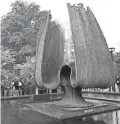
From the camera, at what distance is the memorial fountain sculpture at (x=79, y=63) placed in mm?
7922

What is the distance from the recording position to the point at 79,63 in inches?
311

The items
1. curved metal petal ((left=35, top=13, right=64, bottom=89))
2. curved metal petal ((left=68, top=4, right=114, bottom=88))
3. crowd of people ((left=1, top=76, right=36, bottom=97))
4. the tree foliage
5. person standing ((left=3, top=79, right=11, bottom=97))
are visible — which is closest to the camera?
curved metal petal ((left=68, top=4, right=114, bottom=88))

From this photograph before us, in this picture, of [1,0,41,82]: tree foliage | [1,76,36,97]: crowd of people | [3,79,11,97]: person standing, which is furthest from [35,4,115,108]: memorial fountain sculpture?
[1,0,41,82]: tree foliage

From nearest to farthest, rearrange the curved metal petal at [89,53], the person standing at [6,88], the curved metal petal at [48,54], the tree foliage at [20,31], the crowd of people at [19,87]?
the curved metal petal at [89,53], the curved metal petal at [48,54], the crowd of people at [19,87], the person standing at [6,88], the tree foliage at [20,31]

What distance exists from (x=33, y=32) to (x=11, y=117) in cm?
1680

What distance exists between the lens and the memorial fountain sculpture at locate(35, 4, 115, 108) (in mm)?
7922

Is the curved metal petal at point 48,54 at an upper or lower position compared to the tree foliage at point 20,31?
lower

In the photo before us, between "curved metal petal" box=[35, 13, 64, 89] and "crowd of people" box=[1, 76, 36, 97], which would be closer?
"curved metal petal" box=[35, 13, 64, 89]

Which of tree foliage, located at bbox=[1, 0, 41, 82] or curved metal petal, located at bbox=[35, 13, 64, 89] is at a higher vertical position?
tree foliage, located at bbox=[1, 0, 41, 82]

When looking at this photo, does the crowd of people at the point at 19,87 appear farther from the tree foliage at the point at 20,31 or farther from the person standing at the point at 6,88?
the tree foliage at the point at 20,31

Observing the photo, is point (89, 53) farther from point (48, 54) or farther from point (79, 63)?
point (48, 54)

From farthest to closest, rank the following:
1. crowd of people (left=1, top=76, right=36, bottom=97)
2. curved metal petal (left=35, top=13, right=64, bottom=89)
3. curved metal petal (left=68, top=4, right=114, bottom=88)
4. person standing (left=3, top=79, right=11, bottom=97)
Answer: person standing (left=3, top=79, right=11, bottom=97)
crowd of people (left=1, top=76, right=36, bottom=97)
curved metal petal (left=35, top=13, right=64, bottom=89)
curved metal petal (left=68, top=4, right=114, bottom=88)

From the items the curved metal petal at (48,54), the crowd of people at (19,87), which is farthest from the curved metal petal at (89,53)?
the crowd of people at (19,87)

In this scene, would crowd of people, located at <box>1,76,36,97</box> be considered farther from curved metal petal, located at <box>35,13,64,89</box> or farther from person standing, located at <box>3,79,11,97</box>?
curved metal petal, located at <box>35,13,64,89</box>
